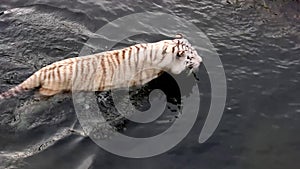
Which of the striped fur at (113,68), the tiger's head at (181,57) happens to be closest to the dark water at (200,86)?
the striped fur at (113,68)

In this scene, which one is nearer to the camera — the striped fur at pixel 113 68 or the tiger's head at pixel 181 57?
the striped fur at pixel 113 68

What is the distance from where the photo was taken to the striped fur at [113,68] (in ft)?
24.3

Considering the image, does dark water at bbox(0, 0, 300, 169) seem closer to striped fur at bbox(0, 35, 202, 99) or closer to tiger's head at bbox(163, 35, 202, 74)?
striped fur at bbox(0, 35, 202, 99)

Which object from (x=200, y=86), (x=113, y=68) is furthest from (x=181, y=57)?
(x=113, y=68)

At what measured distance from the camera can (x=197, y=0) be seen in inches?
423

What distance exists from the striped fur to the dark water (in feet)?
1.07

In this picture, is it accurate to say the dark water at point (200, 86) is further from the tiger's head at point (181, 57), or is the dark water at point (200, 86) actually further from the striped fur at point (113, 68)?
the tiger's head at point (181, 57)

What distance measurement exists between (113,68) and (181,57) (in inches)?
49.1

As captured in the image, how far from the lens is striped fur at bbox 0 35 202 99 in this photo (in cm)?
740

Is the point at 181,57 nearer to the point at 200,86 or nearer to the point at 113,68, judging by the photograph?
the point at 200,86

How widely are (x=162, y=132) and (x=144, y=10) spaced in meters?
3.78

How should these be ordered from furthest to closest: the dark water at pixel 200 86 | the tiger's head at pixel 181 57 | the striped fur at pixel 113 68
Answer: the tiger's head at pixel 181 57
the striped fur at pixel 113 68
the dark water at pixel 200 86

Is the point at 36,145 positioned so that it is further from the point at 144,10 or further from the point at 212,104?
the point at 144,10

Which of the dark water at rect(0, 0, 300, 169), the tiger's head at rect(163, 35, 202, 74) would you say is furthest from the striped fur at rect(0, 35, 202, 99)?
the dark water at rect(0, 0, 300, 169)
